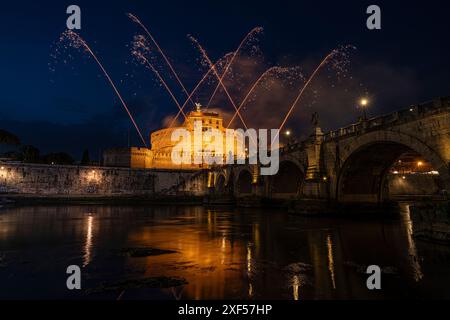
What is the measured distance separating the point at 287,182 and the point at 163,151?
7332cm

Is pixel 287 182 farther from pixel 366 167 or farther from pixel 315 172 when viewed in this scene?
pixel 366 167

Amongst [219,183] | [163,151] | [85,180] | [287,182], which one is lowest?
[219,183]

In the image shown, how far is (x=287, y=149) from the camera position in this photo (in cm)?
4138

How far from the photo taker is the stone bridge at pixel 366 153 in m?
18.7

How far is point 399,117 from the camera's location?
71.6ft

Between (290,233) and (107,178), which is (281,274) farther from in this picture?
(107,178)

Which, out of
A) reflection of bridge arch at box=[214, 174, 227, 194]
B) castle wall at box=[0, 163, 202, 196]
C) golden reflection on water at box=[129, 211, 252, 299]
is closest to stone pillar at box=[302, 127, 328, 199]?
golden reflection on water at box=[129, 211, 252, 299]

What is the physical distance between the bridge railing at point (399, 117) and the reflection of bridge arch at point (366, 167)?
2.57 ft

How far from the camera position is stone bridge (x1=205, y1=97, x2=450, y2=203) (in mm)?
18688

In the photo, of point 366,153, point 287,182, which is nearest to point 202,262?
point 366,153

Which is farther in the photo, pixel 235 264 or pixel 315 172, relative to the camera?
pixel 315 172

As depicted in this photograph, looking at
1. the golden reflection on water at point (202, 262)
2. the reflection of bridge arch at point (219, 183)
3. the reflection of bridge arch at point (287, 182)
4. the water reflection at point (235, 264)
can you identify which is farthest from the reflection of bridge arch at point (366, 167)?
the reflection of bridge arch at point (219, 183)

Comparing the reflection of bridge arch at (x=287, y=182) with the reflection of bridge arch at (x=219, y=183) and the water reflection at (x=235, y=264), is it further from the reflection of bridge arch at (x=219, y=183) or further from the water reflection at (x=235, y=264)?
the water reflection at (x=235, y=264)
